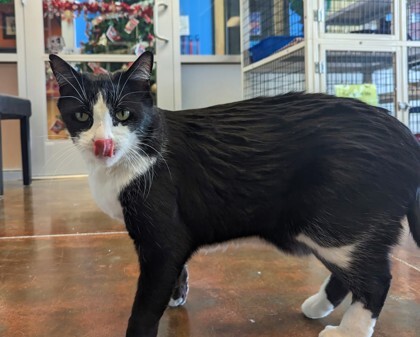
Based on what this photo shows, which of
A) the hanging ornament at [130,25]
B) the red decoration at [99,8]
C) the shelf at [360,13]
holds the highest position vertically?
the red decoration at [99,8]

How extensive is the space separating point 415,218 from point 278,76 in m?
1.99

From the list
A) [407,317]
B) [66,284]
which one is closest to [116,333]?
[66,284]

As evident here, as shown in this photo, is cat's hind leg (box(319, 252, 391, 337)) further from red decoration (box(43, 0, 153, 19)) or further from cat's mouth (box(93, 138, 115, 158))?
red decoration (box(43, 0, 153, 19))

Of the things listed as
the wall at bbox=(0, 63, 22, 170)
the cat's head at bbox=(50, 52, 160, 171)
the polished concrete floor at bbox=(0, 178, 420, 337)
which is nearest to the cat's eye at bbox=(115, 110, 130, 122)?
the cat's head at bbox=(50, 52, 160, 171)

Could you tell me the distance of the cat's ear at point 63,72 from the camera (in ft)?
2.99

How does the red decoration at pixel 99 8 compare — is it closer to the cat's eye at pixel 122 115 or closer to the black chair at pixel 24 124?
the black chair at pixel 24 124

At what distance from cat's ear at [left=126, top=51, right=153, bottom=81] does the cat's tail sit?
593mm

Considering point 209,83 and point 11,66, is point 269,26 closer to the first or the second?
point 209,83

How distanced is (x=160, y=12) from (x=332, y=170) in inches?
132

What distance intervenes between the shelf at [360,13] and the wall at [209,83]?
1.70 m

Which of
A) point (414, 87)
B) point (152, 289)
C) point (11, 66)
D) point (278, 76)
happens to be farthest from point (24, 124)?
point (152, 289)

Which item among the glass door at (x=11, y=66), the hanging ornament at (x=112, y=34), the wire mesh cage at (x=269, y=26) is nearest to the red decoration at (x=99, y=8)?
the hanging ornament at (x=112, y=34)

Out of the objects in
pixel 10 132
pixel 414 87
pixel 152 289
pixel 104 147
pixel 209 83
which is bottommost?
pixel 152 289

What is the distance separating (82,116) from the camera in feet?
2.89
